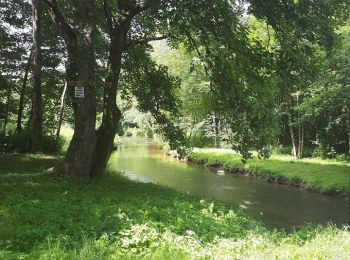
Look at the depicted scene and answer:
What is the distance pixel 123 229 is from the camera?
673 centimetres

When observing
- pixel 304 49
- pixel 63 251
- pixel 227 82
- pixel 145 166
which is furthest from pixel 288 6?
pixel 145 166

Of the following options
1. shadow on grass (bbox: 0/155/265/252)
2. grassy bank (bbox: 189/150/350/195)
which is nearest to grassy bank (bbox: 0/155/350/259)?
shadow on grass (bbox: 0/155/265/252)

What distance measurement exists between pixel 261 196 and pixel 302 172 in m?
5.29

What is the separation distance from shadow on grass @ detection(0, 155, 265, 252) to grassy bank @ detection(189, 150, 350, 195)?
38.2 feet

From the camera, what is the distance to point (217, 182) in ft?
75.7

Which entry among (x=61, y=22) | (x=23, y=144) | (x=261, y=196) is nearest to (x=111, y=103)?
(x=61, y=22)

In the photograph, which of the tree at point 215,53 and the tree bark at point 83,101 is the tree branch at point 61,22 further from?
the tree bark at point 83,101

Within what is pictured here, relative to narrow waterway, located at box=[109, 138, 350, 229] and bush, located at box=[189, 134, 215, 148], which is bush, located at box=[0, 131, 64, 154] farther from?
bush, located at box=[189, 134, 215, 148]

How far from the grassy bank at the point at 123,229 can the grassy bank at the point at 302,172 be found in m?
11.5

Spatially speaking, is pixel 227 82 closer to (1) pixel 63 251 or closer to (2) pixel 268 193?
(1) pixel 63 251

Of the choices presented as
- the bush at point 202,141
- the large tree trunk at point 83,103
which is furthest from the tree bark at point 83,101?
the bush at point 202,141

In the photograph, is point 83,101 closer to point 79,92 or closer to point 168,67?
point 79,92

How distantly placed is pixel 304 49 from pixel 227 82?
8.14 ft

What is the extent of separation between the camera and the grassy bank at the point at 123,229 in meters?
5.75
